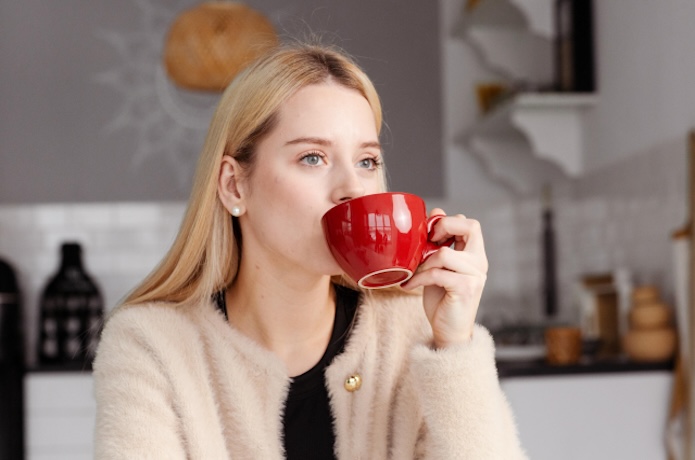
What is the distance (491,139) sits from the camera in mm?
3643

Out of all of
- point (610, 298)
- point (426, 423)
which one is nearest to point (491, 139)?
point (610, 298)

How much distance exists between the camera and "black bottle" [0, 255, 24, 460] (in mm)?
3094

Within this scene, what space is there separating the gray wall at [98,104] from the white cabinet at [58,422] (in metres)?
0.90

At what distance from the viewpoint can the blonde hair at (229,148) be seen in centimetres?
122

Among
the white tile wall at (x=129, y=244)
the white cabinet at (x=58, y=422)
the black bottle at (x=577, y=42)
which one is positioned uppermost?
the black bottle at (x=577, y=42)

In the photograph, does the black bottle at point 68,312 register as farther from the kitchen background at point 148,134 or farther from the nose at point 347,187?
the nose at point 347,187

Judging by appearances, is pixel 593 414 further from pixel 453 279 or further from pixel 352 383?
pixel 453 279

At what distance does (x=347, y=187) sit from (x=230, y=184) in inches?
9.5

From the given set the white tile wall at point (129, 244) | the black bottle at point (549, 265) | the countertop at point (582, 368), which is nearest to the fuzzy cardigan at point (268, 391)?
the countertop at point (582, 368)

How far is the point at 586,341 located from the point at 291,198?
58.0 inches

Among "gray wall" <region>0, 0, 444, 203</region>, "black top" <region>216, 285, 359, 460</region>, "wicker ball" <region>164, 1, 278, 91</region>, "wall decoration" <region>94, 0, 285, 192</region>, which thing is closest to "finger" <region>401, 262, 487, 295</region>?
"black top" <region>216, 285, 359, 460</region>

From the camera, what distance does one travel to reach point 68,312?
346cm

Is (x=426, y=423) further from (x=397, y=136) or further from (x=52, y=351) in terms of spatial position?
(x=397, y=136)

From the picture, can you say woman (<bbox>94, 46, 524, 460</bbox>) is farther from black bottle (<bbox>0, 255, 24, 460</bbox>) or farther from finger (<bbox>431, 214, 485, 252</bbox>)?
black bottle (<bbox>0, 255, 24, 460</bbox>)
